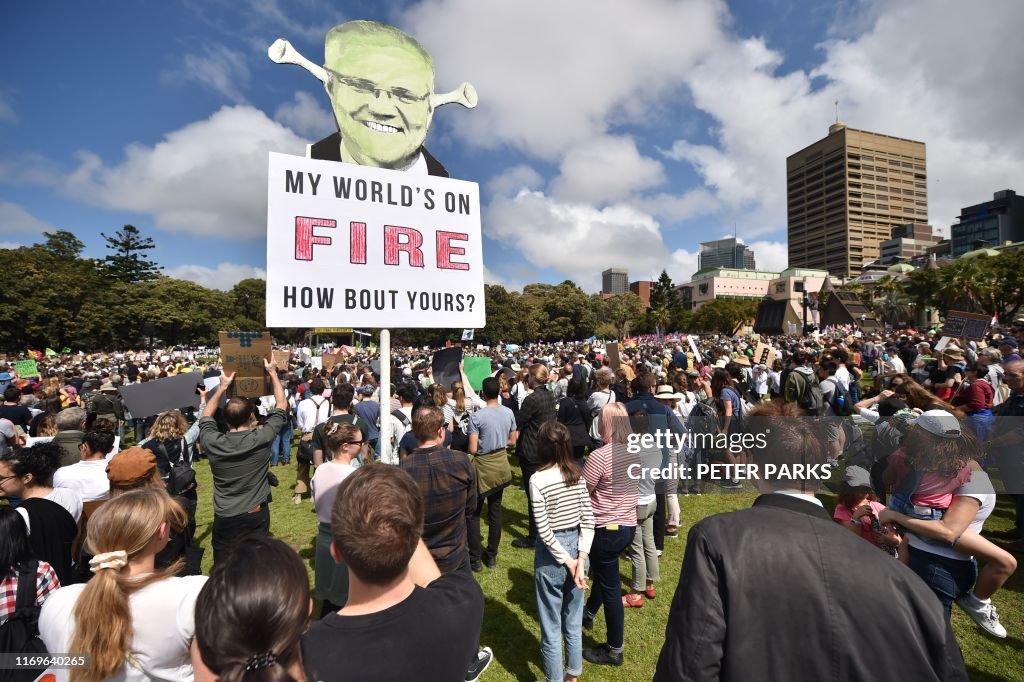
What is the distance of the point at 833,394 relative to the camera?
27.1 feet

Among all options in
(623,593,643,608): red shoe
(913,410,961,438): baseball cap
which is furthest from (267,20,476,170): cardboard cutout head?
(623,593,643,608): red shoe

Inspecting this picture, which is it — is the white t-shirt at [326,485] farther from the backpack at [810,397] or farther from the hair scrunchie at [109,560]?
the backpack at [810,397]

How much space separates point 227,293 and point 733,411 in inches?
3262

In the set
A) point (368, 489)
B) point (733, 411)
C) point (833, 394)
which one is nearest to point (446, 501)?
point (368, 489)

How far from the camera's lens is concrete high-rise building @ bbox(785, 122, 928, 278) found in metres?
132

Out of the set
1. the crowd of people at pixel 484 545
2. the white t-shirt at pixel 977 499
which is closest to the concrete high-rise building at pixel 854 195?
the crowd of people at pixel 484 545

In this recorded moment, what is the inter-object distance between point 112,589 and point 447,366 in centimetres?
394

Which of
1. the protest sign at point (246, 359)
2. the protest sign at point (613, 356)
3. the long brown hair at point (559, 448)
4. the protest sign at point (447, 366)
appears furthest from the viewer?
the protest sign at point (613, 356)

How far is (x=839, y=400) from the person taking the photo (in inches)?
328

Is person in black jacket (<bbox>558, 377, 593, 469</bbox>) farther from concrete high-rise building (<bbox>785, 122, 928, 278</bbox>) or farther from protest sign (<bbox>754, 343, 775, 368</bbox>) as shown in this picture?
concrete high-rise building (<bbox>785, 122, 928, 278</bbox>)

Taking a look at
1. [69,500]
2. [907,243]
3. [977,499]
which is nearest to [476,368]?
[69,500]

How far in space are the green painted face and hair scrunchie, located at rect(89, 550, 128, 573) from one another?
314cm

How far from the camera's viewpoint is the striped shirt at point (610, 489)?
11.4 feet

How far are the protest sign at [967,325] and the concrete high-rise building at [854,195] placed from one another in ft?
455
